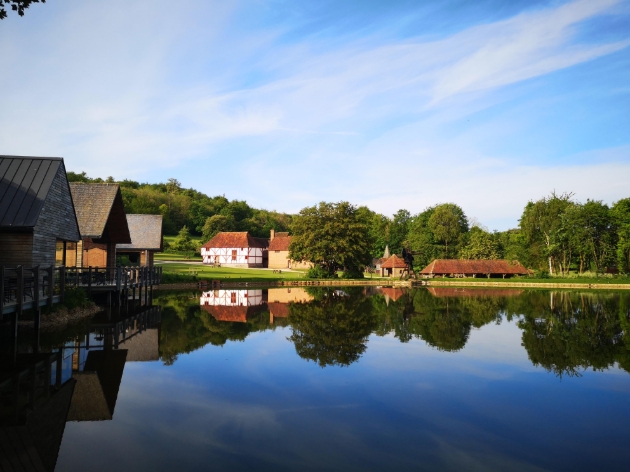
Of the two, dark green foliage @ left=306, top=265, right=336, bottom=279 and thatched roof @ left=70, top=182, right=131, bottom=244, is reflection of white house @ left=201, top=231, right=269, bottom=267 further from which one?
thatched roof @ left=70, top=182, right=131, bottom=244

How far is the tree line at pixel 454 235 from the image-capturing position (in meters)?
55.7

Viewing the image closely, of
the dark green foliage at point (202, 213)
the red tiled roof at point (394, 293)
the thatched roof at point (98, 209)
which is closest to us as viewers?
the thatched roof at point (98, 209)

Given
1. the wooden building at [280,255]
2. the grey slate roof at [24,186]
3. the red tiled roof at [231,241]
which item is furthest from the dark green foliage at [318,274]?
the grey slate roof at [24,186]

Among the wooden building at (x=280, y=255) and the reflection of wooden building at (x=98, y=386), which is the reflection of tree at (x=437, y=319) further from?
the wooden building at (x=280, y=255)

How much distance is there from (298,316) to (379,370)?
11.1 m

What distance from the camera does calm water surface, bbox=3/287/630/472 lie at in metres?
6.96

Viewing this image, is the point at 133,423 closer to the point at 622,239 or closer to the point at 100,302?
the point at 100,302

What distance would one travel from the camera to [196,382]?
1080 centimetres

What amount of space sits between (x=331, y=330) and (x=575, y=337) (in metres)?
8.25

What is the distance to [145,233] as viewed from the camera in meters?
36.6

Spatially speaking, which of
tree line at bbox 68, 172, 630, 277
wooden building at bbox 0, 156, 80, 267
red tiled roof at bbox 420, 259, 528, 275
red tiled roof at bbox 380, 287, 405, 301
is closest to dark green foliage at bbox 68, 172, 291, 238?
tree line at bbox 68, 172, 630, 277

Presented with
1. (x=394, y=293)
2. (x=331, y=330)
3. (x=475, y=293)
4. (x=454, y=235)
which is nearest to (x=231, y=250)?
(x=454, y=235)

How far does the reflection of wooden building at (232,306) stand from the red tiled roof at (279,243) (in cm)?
4571

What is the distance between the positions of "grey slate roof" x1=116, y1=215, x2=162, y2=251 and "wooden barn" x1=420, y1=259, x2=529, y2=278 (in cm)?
3714
